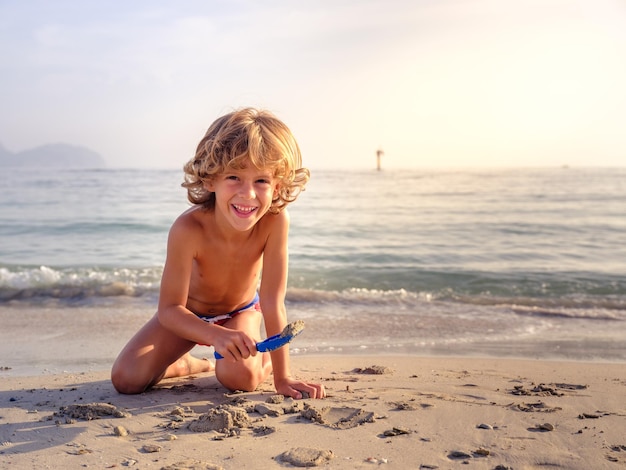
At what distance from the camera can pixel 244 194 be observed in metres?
3.15

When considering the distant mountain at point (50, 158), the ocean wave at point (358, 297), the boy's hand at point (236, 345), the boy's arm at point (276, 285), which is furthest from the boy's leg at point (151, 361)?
the distant mountain at point (50, 158)

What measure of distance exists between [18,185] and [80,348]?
21055 mm

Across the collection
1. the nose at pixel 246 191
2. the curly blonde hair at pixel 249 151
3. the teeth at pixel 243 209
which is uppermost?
the curly blonde hair at pixel 249 151

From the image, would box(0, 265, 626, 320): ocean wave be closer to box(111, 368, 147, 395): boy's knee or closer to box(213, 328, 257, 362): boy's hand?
box(111, 368, 147, 395): boy's knee

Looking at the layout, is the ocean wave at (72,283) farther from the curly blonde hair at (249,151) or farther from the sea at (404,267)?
the curly blonde hair at (249,151)

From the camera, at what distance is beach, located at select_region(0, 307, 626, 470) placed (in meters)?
2.40

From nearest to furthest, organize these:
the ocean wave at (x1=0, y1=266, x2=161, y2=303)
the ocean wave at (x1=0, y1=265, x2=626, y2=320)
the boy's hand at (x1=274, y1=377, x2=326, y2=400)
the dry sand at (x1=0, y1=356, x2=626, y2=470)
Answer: the dry sand at (x1=0, y1=356, x2=626, y2=470)
the boy's hand at (x1=274, y1=377, x2=326, y2=400)
the ocean wave at (x1=0, y1=265, x2=626, y2=320)
the ocean wave at (x1=0, y1=266, x2=161, y2=303)

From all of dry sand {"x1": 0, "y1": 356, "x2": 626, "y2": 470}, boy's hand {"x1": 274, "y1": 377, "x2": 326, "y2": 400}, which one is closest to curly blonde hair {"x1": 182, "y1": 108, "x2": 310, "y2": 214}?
boy's hand {"x1": 274, "y1": 377, "x2": 326, "y2": 400}

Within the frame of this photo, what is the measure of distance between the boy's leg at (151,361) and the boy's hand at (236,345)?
67 centimetres

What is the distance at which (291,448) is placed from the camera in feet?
8.14

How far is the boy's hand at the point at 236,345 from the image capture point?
2.86m

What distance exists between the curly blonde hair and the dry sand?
1069mm

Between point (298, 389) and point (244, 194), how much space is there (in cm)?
98

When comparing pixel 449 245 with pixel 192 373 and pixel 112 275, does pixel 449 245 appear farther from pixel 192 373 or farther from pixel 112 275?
pixel 192 373
